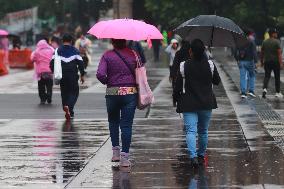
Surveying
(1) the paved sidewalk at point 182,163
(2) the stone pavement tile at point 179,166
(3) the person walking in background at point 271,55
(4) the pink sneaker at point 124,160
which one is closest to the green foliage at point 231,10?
(3) the person walking in background at point 271,55

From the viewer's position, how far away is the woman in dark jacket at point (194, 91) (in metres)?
11.9

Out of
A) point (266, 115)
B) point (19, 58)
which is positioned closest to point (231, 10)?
point (19, 58)

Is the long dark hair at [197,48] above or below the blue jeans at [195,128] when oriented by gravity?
above

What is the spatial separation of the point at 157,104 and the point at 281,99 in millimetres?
3322

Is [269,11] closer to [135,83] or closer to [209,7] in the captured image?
[209,7]

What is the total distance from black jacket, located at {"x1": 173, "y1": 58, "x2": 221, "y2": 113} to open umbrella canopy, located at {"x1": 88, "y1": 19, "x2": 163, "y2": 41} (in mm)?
602

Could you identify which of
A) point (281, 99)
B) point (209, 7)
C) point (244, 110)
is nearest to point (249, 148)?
point (244, 110)

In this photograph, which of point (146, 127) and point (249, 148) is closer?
point (249, 148)

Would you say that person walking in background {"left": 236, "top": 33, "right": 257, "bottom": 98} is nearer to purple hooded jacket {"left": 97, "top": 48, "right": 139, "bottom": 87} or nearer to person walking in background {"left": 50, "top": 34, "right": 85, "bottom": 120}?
person walking in background {"left": 50, "top": 34, "right": 85, "bottom": 120}

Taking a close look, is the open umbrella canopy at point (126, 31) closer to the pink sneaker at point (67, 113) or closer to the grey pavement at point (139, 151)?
the grey pavement at point (139, 151)

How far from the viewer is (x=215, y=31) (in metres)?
14.5

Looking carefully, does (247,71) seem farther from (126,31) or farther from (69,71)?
(126,31)

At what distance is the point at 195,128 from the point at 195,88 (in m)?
0.50

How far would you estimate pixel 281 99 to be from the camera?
76.5ft
